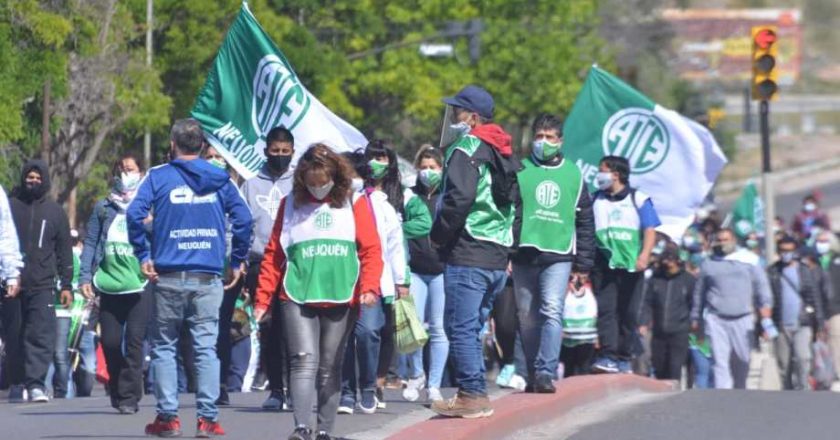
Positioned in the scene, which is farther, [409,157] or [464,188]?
[409,157]

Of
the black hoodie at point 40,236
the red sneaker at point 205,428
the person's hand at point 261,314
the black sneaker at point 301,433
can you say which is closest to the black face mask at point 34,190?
the black hoodie at point 40,236

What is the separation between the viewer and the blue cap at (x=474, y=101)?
11.9 metres

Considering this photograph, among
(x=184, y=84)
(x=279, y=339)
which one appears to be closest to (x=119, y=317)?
(x=279, y=339)

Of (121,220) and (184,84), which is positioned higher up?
(184,84)

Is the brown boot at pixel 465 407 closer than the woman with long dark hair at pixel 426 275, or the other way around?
the brown boot at pixel 465 407

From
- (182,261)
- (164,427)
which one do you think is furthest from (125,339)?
(182,261)

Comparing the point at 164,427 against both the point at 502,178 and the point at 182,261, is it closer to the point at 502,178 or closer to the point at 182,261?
the point at 182,261

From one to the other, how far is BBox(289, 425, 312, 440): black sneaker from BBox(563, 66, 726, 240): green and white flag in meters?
9.31

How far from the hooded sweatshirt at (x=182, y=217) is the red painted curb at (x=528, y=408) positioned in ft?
4.76

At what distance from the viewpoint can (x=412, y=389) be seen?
1424 cm

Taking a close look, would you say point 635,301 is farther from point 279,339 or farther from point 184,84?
point 184,84

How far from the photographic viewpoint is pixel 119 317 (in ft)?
44.6

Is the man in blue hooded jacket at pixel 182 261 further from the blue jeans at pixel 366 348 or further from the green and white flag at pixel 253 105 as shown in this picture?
the green and white flag at pixel 253 105

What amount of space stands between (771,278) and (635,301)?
18.6 feet
